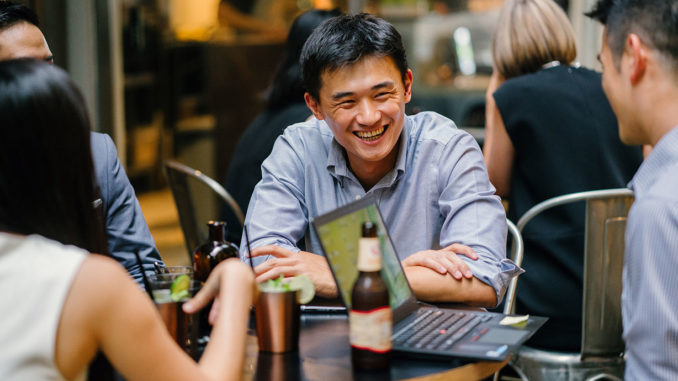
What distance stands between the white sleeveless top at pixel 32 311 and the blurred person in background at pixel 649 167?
3.09 feet

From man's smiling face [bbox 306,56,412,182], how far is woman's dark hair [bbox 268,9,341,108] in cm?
108

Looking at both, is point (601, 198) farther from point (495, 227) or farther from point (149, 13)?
point (149, 13)

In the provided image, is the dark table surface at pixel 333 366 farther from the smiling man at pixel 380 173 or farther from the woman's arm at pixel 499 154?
the woman's arm at pixel 499 154

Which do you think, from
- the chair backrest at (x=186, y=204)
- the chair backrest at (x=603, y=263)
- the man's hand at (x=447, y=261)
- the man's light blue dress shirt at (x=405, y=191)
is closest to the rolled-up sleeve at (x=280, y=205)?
the man's light blue dress shirt at (x=405, y=191)

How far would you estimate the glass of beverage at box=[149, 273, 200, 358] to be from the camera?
5.43 feet

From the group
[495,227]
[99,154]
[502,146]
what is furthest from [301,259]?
[502,146]

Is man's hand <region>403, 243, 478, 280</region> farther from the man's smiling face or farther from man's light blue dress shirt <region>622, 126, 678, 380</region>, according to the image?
man's light blue dress shirt <region>622, 126, 678, 380</region>

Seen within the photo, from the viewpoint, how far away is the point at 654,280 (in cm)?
147

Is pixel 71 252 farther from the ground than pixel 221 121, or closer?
farther from the ground

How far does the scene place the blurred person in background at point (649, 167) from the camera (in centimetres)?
147

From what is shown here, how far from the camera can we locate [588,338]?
104 inches

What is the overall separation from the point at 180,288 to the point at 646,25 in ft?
3.36

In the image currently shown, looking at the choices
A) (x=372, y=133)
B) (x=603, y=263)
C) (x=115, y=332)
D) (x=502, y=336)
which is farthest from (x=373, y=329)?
(x=603, y=263)

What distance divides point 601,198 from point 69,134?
1.72m
